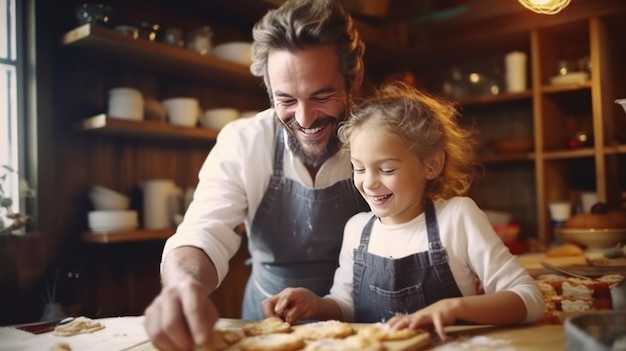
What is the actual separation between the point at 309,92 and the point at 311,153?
7.4 inches

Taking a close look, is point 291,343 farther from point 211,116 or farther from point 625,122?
point 211,116

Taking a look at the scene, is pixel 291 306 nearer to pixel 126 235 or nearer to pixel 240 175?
pixel 240 175

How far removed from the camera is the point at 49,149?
1.67 meters

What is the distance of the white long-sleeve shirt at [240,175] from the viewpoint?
133cm

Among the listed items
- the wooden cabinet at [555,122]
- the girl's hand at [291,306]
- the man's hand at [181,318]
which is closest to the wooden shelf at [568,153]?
the wooden cabinet at [555,122]

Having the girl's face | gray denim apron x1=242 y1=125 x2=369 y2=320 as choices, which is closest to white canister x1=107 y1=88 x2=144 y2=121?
gray denim apron x1=242 y1=125 x2=369 y2=320

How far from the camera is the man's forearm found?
3.36 feet

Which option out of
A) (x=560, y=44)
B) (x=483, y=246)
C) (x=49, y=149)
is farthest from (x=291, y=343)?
(x=49, y=149)

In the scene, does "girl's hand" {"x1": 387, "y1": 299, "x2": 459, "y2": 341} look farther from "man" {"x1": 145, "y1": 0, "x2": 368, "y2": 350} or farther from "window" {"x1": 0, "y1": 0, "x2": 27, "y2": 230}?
"window" {"x1": 0, "y1": 0, "x2": 27, "y2": 230}

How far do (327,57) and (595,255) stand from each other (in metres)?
0.71

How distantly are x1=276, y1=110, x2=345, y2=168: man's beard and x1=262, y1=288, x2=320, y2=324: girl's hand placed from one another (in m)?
0.39

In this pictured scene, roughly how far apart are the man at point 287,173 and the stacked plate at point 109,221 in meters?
0.47

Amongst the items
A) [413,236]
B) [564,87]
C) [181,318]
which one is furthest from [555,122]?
[181,318]

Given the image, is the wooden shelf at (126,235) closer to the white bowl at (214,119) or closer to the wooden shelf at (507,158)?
the white bowl at (214,119)
